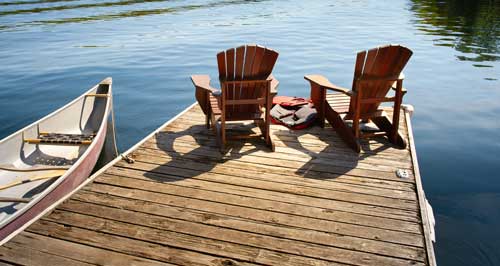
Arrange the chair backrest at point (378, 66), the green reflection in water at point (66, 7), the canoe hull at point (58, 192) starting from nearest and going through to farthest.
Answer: the canoe hull at point (58, 192) → the chair backrest at point (378, 66) → the green reflection in water at point (66, 7)

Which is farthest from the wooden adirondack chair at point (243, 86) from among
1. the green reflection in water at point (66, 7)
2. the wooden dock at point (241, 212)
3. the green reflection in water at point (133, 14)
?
the green reflection in water at point (66, 7)

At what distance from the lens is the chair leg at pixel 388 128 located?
440cm

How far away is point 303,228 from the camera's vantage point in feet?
9.61

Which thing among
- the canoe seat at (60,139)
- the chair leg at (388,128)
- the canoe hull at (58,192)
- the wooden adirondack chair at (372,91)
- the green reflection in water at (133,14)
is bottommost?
the canoe hull at (58,192)

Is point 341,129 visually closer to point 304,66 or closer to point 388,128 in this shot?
point 388,128

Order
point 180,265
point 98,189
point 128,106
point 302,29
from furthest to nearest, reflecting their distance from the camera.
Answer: point 302,29 → point 128,106 → point 98,189 → point 180,265

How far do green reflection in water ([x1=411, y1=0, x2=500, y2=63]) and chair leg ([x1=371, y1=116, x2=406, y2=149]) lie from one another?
8.78 m

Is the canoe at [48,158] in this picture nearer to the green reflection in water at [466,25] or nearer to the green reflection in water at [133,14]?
the green reflection in water at [466,25]

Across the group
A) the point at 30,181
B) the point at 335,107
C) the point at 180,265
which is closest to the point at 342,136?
the point at 335,107

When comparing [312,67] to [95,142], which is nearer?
[95,142]

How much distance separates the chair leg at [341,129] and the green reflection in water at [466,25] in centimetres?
896

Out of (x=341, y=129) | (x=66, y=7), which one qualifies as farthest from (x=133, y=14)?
(x=341, y=129)

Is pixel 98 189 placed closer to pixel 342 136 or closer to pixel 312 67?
pixel 342 136

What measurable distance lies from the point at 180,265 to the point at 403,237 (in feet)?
5.21
